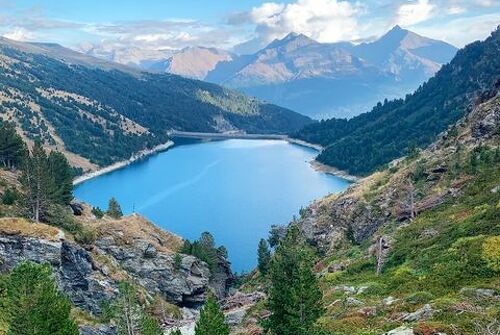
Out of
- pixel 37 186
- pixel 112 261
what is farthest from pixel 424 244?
pixel 37 186

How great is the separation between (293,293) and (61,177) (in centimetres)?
7297

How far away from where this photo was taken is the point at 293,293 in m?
30.9

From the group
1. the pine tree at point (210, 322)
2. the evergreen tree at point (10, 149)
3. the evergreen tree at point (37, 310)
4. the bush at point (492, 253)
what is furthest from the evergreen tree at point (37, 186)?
the bush at point (492, 253)

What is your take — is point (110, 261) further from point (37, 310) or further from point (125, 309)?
point (37, 310)

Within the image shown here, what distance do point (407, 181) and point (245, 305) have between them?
29.0 metres

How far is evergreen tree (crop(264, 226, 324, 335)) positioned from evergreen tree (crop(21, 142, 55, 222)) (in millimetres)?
52321

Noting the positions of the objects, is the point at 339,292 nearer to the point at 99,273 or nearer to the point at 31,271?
the point at 31,271

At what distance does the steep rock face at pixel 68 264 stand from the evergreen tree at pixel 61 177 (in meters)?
20.4

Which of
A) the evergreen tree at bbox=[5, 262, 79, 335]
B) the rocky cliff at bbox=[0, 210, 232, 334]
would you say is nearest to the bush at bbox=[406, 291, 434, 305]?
the evergreen tree at bbox=[5, 262, 79, 335]

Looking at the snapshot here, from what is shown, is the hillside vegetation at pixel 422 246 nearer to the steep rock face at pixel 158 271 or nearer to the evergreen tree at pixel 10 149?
the steep rock face at pixel 158 271

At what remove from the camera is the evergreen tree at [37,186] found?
248ft

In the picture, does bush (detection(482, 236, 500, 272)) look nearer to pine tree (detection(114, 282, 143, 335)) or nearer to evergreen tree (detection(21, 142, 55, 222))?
pine tree (detection(114, 282, 143, 335))

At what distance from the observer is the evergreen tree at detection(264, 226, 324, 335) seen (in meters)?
31.2

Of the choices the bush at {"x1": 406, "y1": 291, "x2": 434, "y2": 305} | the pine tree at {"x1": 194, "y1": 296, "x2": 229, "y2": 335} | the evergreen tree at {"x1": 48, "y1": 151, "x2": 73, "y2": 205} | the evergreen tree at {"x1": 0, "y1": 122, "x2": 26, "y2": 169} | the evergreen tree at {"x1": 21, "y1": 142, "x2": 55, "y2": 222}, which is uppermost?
the evergreen tree at {"x1": 0, "y1": 122, "x2": 26, "y2": 169}
